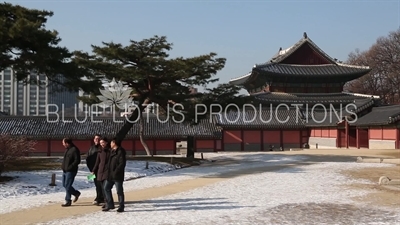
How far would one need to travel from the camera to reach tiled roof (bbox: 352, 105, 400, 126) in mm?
31663

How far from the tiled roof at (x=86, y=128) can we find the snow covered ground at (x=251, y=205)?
2435 cm

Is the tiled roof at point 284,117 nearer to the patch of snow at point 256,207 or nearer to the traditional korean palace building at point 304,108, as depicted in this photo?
the traditional korean palace building at point 304,108

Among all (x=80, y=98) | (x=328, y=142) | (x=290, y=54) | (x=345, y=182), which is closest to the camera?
(x=345, y=182)

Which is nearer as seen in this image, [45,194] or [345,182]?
[45,194]

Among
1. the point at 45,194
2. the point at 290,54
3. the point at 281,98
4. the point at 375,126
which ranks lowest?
the point at 45,194

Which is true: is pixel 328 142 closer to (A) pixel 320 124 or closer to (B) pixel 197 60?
(A) pixel 320 124

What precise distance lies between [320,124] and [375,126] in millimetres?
6767

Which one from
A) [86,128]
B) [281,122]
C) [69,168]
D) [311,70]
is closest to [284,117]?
[281,122]

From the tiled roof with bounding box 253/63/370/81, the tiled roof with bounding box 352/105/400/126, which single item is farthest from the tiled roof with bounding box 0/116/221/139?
the tiled roof with bounding box 352/105/400/126

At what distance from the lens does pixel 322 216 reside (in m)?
9.41

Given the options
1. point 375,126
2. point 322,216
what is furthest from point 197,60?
point 375,126

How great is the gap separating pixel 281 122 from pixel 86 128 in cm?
1993

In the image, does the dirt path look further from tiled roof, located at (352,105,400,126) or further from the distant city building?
the distant city building

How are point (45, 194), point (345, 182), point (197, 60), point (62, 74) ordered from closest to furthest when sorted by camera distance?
point (45, 194)
point (345, 182)
point (62, 74)
point (197, 60)
